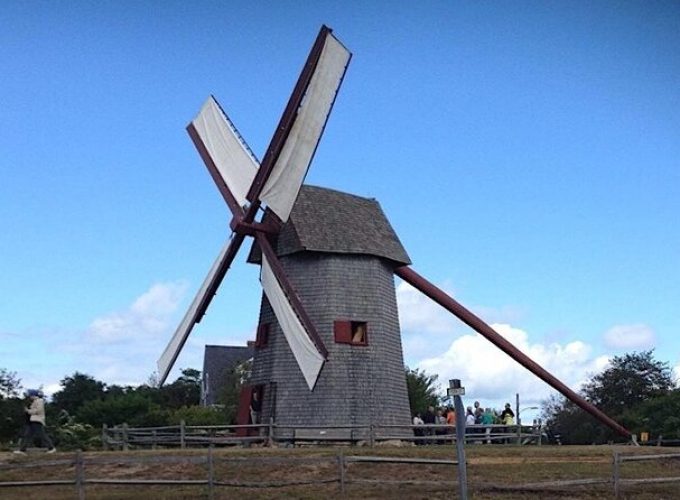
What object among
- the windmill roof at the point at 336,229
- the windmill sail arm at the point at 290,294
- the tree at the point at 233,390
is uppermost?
the windmill roof at the point at 336,229

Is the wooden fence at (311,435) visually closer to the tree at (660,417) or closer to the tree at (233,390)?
the tree at (660,417)

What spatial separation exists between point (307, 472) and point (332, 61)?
11.4 m

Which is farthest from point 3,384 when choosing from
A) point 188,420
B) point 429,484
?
point 429,484

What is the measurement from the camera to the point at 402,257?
29781mm

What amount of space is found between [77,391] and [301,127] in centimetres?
5676

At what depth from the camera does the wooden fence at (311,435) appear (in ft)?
82.8

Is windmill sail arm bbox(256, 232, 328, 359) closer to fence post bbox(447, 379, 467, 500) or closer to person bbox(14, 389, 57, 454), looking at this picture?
person bbox(14, 389, 57, 454)

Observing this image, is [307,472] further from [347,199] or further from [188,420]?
[188,420]

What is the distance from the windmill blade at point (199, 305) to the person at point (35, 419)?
7574mm

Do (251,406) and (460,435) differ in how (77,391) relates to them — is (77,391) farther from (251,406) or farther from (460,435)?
(460,435)

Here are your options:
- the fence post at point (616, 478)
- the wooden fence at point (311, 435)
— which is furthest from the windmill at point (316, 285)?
the fence post at point (616, 478)

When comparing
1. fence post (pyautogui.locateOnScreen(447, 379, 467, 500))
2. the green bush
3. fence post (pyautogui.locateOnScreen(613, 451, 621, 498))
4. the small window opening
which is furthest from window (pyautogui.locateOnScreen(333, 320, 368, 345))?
the green bush

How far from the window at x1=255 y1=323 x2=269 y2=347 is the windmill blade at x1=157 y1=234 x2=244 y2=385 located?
1814mm

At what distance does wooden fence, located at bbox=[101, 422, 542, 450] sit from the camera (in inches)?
993
